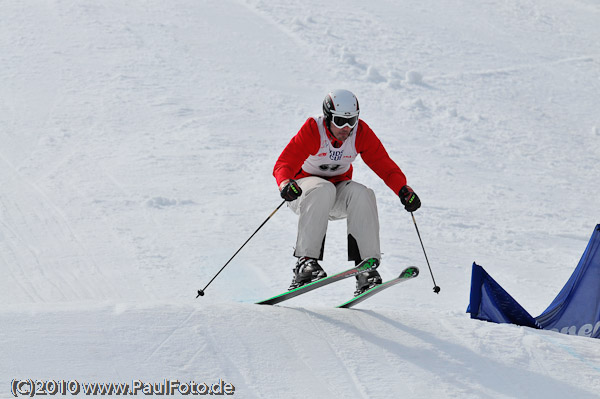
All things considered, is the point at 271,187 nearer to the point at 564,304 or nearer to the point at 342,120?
the point at 342,120

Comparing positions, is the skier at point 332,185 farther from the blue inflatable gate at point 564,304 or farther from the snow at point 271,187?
the blue inflatable gate at point 564,304

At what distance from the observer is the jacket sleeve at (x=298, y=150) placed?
5637 millimetres

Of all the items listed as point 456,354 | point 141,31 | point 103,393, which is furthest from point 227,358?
point 141,31

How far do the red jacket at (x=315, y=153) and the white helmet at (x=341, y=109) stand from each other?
16 centimetres

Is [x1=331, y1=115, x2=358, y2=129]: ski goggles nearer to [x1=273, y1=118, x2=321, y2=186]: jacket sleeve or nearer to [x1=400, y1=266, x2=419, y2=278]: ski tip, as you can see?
[x1=273, y1=118, x2=321, y2=186]: jacket sleeve

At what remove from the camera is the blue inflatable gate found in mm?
5824

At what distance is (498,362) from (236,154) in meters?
7.31

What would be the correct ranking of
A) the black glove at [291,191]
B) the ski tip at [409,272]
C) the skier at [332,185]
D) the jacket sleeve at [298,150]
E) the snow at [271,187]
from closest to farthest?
1. the snow at [271,187]
2. the ski tip at [409,272]
3. the black glove at [291,191]
4. the skier at [332,185]
5. the jacket sleeve at [298,150]

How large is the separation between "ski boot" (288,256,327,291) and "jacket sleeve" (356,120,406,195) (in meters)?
0.94

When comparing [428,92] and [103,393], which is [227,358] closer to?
[103,393]

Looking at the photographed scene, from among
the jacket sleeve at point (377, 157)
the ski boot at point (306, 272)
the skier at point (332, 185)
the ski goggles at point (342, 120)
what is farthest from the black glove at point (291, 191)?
the jacket sleeve at point (377, 157)

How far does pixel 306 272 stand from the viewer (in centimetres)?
544

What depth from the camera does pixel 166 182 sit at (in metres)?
10.5

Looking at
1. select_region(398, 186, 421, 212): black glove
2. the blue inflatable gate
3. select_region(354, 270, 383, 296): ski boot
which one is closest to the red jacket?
select_region(398, 186, 421, 212): black glove
